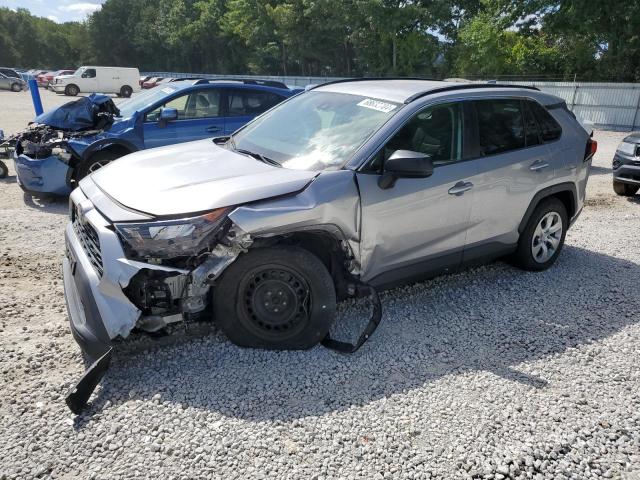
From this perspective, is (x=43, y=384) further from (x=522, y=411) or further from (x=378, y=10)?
(x=378, y=10)

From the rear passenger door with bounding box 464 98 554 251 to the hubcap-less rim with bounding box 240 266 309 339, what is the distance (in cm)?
163

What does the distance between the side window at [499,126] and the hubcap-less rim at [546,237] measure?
878 millimetres

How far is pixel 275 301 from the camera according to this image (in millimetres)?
3322

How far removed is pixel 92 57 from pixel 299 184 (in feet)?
276

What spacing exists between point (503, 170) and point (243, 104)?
504cm

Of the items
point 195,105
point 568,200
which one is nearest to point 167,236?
point 568,200

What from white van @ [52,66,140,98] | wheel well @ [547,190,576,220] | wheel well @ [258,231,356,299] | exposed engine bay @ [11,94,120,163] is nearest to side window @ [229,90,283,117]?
exposed engine bay @ [11,94,120,163]

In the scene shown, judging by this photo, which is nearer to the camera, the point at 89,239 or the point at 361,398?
the point at 361,398

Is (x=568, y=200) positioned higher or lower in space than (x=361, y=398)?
higher

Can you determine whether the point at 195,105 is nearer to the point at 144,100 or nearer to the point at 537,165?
the point at 144,100

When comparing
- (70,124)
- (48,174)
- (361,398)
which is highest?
(70,124)

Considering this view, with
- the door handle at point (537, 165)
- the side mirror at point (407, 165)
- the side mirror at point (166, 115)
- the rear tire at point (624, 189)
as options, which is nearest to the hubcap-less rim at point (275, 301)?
the side mirror at point (407, 165)

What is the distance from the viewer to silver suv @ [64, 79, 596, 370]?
2982mm

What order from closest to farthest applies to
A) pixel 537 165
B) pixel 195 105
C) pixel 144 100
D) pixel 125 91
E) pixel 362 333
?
pixel 362 333 < pixel 537 165 < pixel 195 105 < pixel 144 100 < pixel 125 91
